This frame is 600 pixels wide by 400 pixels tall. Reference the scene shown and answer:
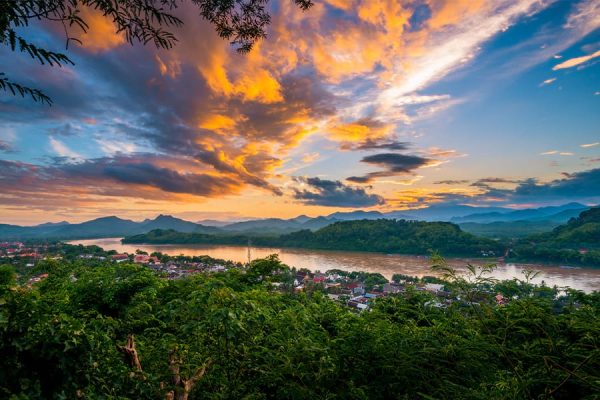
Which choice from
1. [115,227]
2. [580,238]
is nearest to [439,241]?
[580,238]

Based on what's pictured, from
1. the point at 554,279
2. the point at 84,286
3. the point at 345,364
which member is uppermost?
the point at 84,286

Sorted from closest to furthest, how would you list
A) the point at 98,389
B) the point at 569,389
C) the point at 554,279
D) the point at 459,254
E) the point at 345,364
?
the point at 98,389
the point at 569,389
the point at 345,364
the point at 554,279
the point at 459,254

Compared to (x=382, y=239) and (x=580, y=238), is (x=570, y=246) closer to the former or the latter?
(x=580, y=238)

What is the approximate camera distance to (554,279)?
25.6 m

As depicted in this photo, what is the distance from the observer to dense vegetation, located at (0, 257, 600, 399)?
4.98 ft

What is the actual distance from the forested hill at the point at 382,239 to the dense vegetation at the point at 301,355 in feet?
152

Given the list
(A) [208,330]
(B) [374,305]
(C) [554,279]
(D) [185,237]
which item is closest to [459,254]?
(C) [554,279]

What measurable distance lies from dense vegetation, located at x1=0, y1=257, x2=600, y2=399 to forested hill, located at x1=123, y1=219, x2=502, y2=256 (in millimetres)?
46230

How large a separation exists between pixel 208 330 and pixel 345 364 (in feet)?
4.78

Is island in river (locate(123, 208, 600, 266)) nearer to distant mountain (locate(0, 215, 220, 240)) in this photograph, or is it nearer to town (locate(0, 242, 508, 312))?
town (locate(0, 242, 508, 312))

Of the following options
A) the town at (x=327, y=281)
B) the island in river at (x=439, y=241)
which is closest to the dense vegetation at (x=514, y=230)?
the island in river at (x=439, y=241)

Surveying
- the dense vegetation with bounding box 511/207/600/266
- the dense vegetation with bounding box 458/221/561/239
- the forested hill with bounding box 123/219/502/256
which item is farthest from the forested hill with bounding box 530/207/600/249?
the dense vegetation with bounding box 458/221/561/239

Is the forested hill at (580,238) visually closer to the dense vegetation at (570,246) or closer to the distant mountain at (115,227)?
the dense vegetation at (570,246)

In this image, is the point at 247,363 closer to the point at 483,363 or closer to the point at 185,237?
the point at 483,363
